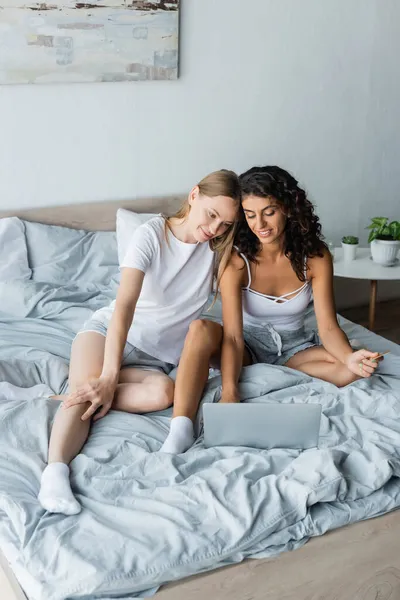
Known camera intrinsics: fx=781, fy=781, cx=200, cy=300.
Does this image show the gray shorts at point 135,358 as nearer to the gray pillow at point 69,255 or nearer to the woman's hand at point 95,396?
the woman's hand at point 95,396

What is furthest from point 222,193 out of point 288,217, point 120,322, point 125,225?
point 125,225

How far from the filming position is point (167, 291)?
2.25m

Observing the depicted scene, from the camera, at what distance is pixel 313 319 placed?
9.14ft

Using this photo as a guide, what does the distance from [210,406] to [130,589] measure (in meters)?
0.46

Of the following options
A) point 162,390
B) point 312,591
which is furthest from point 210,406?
point 312,591

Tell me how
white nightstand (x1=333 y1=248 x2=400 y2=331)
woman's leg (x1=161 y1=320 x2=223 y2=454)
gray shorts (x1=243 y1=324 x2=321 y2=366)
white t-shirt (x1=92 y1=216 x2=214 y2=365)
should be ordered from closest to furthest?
woman's leg (x1=161 y1=320 x2=223 y2=454), white t-shirt (x1=92 y1=216 x2=214 y2=365), gray shorts (x1=243 y1=324 x2=321 y2=366), white nightstand (x1=333 y1=248 x2=400 y2=331)

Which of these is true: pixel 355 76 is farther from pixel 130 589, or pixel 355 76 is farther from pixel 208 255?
pixel 130 589

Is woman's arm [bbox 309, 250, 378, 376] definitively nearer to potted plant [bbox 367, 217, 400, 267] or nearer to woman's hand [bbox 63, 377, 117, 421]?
woman's hand [bbox 63, 377, 117, 421]

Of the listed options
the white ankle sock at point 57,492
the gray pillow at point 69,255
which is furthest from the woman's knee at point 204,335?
the gray pillow at point 69,255

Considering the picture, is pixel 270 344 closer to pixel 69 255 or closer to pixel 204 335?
pixel 204 335

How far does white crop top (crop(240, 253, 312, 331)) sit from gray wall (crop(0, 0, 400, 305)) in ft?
3.14

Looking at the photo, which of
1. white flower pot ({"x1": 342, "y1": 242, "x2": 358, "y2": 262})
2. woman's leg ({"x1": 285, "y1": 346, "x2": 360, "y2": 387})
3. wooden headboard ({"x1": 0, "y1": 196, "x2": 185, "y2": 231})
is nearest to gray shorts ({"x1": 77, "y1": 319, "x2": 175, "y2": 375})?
woman's leg ({"x1": 285, "y1": 346, "x2": 360, "y2": 387})

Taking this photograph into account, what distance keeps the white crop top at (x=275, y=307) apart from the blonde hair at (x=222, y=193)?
0.06 meters

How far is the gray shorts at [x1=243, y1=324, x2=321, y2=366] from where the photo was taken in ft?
7.65
